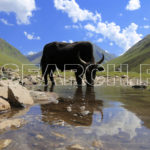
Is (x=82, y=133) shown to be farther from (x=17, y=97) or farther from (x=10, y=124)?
(x=17, y=97)

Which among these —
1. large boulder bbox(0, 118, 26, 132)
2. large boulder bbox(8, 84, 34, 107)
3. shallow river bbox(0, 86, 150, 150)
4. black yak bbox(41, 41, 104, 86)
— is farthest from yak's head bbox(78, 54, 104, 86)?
large boulder bbox(0, 118, 26, 132)

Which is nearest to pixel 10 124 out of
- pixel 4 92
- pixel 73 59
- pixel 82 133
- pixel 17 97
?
pixel 82 133

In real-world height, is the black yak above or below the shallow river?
above

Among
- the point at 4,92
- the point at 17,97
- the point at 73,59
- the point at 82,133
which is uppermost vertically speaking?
the point at 73,59

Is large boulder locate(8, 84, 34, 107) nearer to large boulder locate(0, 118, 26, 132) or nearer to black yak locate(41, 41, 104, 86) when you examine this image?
large boulder locate(0, 118, 26, 132)

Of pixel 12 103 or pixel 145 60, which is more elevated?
pixel 145 60

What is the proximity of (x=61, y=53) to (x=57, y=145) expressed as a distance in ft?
40.0

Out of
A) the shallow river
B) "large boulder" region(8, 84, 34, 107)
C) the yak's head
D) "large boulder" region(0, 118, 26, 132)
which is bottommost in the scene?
the shallow river

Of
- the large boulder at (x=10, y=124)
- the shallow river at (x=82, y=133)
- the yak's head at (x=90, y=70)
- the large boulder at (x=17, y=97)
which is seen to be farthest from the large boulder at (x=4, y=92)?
the yak's head at (x=90, y=70)

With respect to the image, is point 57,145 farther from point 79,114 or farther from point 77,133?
point 79,114

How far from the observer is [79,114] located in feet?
14.8

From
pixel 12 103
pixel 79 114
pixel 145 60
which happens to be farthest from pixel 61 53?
pixel 145 60

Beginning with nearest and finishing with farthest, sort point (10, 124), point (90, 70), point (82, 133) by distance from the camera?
1. point (82, 133)
2. point (10, 124)
3. point (90, 70)

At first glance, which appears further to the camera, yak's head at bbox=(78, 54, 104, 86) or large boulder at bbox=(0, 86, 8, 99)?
yak's head at bbox=(78, 54, 104, 86)
